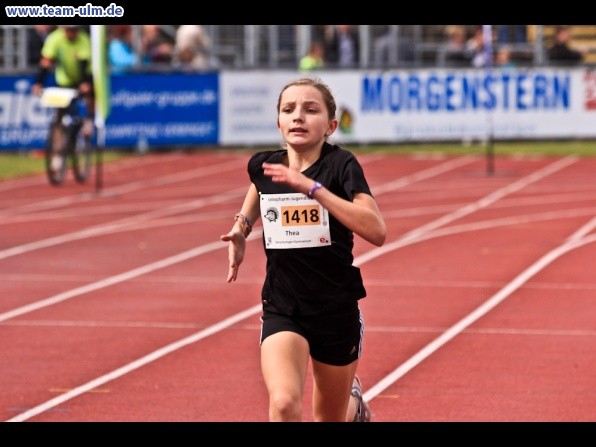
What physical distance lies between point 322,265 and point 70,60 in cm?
1454

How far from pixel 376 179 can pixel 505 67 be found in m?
5.87

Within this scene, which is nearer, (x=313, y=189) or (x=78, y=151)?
(x=313, y=189)

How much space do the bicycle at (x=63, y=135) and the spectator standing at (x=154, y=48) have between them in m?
6.92

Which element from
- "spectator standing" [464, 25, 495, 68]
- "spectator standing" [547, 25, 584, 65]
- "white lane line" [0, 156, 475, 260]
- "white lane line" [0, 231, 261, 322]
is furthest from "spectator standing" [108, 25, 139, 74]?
"white lane line" [0, 231, 261, 322]

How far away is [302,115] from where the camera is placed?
6328 mm

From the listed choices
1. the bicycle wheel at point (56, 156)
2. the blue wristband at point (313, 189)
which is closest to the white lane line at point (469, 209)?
the bicycle wheel at point (56, 156)

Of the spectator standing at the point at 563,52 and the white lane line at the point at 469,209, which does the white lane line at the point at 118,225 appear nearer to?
the white lane line at the point at 469,209

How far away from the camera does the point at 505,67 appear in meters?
27.5

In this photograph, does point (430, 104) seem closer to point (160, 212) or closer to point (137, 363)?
point (160, 212)

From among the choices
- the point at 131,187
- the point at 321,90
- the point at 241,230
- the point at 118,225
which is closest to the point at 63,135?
the point at 131,187

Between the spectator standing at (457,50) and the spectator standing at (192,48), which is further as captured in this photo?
the spectator standing at (457,50)

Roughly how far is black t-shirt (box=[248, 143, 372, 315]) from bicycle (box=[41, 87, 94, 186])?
14170 mm

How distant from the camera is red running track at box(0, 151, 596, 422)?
28.8 feet

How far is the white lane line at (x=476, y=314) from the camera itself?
928 centimetres
